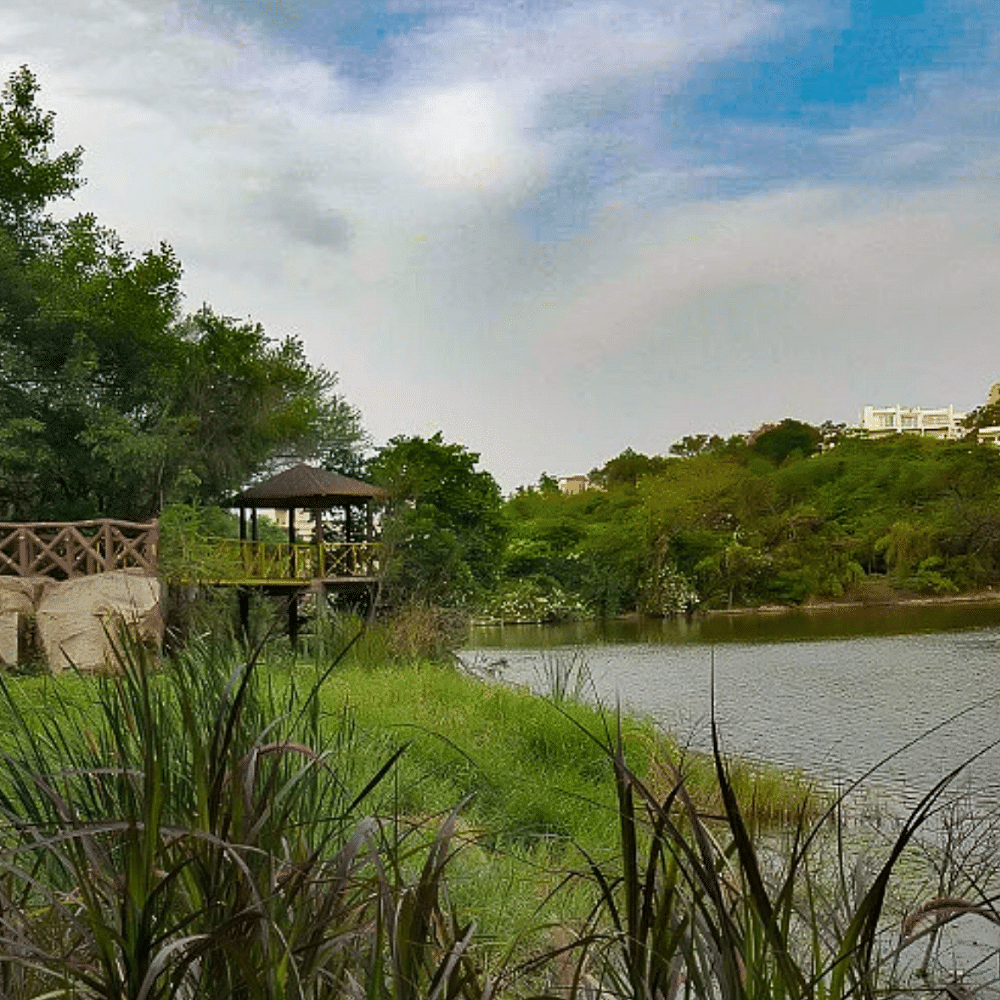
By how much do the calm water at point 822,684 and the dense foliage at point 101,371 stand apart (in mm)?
4634

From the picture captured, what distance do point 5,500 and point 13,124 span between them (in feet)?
15.7

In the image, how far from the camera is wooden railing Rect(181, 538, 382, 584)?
57.6ft

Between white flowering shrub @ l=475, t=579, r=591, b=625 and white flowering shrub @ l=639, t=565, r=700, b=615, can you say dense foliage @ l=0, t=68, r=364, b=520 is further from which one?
white flowering shrub @ l=639, t=565, r=700, b=615

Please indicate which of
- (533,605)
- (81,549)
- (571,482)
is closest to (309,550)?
(81,549)

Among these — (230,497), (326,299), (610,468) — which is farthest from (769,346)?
(610,468)

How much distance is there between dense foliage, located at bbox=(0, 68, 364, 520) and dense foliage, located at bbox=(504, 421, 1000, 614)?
18.0 metres

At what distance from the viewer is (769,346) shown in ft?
76.8

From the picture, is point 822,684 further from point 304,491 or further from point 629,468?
point 629,468

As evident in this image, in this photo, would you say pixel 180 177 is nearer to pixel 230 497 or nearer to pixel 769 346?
pixel 230 497

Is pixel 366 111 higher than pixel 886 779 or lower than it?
higher

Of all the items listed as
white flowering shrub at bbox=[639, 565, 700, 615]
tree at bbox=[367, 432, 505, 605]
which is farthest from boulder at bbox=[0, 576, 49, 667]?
white flowering shrub at bbox=[639, 565, 700, 615]

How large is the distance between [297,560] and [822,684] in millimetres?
7238

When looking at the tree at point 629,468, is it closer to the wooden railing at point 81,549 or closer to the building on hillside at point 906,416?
the wooden railing at point 81,549

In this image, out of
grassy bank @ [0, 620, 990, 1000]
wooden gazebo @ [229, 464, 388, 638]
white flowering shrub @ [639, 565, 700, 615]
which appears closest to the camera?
grassy bank @ [0, 620, 990, 1000]
